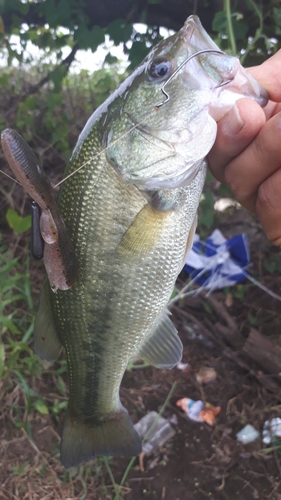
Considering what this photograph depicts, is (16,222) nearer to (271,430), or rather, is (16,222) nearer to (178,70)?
(178,70)

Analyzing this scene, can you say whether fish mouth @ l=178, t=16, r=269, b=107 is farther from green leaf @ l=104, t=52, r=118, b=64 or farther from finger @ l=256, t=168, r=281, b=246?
green leaf @ l=104, t=52, r=118, b=64

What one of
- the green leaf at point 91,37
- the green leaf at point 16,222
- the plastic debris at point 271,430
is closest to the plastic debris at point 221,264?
the plastic debris at point 271,430

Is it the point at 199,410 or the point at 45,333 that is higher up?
the point at 45,333

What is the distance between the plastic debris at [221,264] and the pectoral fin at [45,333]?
1627 millimetres

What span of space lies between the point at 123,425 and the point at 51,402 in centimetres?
100

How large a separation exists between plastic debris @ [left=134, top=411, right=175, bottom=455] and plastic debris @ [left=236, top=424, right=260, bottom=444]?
405mm

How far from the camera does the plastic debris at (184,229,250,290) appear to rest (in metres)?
2.76

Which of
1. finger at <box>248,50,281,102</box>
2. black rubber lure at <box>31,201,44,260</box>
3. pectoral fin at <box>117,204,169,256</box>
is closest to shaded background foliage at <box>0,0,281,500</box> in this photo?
finger at <box>248,50,281,102</box>

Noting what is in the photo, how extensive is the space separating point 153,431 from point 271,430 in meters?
0.70

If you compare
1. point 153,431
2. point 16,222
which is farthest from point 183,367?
point 16,222

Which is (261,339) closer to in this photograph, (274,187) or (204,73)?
(274,187)

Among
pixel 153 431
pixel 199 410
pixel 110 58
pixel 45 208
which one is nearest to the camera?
pixel 45 208

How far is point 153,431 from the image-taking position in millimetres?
2234

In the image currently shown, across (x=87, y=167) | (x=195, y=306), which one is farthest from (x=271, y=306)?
(x=87, y=167)
